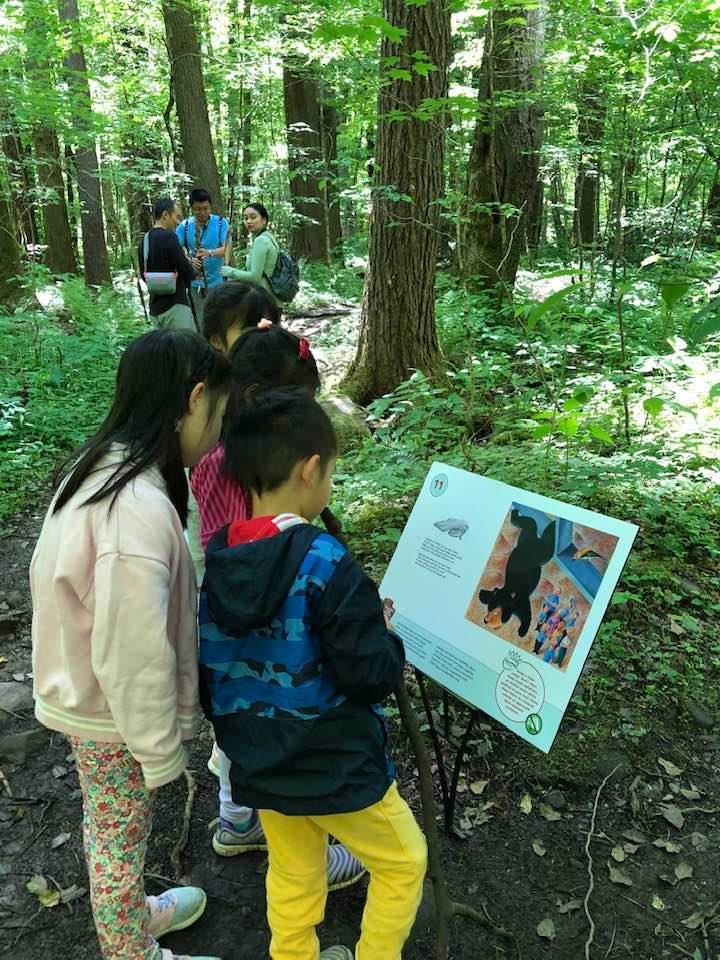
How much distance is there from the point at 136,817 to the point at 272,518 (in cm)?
89

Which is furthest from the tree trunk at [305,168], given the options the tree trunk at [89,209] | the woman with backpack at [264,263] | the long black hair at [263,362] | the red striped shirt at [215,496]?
the red striped shirt at [215,496]

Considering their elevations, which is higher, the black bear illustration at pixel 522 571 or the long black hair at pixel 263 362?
the long black hair at pixel 263 362

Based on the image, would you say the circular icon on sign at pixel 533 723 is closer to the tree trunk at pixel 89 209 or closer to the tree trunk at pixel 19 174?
the tree trunk at pixel 19 174

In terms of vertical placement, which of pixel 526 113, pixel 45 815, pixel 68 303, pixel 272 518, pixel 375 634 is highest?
pixel 526 113

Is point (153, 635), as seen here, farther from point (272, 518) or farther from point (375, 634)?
point (375, 634)

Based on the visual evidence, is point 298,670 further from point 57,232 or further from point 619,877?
point 57,232

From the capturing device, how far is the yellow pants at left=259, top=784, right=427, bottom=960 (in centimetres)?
172

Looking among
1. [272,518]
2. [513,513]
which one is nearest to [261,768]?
[272,518]

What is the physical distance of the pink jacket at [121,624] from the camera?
151 centimetres

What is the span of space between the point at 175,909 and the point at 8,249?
9.43 meters

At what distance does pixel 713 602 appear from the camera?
12.4 feet

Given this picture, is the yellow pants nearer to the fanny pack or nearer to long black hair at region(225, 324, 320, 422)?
long black hair at region(225, 324, 320, 422)

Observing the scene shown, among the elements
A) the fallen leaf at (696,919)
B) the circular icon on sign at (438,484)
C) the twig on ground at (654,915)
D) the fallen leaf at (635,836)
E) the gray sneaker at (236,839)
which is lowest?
the fallen leaf at (635,836)

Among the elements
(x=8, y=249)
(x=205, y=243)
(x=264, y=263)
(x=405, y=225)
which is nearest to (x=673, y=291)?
(x=405, y=225)
